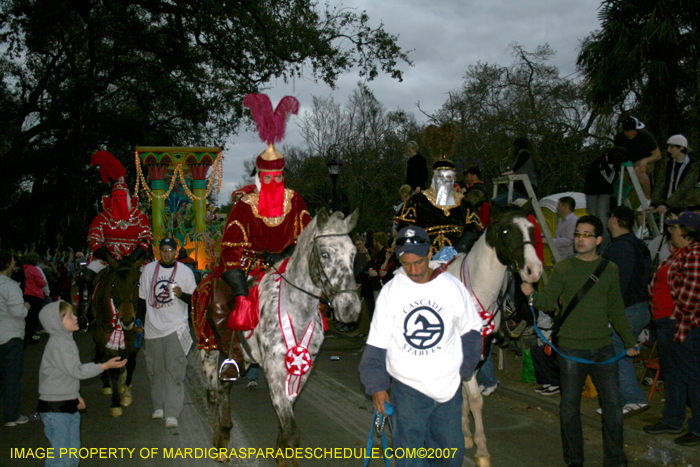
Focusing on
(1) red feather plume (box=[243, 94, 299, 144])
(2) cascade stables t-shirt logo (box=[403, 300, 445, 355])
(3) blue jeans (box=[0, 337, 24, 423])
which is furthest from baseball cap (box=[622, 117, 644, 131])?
(3) blue jeans (box=[0, 337, 24, 423])

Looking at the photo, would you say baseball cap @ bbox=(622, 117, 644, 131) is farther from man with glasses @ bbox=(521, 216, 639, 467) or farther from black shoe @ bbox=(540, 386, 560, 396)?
man with glasses @ bbox=(521, 216, 639, 467)

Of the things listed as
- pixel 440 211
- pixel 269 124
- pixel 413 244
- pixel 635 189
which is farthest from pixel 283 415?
pixel 635 189

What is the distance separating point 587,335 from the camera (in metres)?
5.29

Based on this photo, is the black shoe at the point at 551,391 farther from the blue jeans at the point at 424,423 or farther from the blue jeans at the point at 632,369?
the blue jeans at the point at 424,423

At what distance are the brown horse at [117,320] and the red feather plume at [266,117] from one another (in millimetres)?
3155

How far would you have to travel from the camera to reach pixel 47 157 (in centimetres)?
2316

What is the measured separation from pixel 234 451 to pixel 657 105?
1140cm

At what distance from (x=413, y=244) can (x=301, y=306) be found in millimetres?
1863

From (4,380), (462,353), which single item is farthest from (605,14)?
(4,380)

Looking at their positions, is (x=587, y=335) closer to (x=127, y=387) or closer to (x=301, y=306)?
(x=301, y=306)

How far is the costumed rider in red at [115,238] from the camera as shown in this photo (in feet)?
29.7

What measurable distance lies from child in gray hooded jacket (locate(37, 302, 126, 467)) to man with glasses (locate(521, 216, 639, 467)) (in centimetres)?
391

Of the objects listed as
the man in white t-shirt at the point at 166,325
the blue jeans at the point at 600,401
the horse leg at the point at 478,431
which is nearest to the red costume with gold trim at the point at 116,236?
the man in white t-shirt at the point at 166,325

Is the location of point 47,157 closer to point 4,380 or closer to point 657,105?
point 4,380
